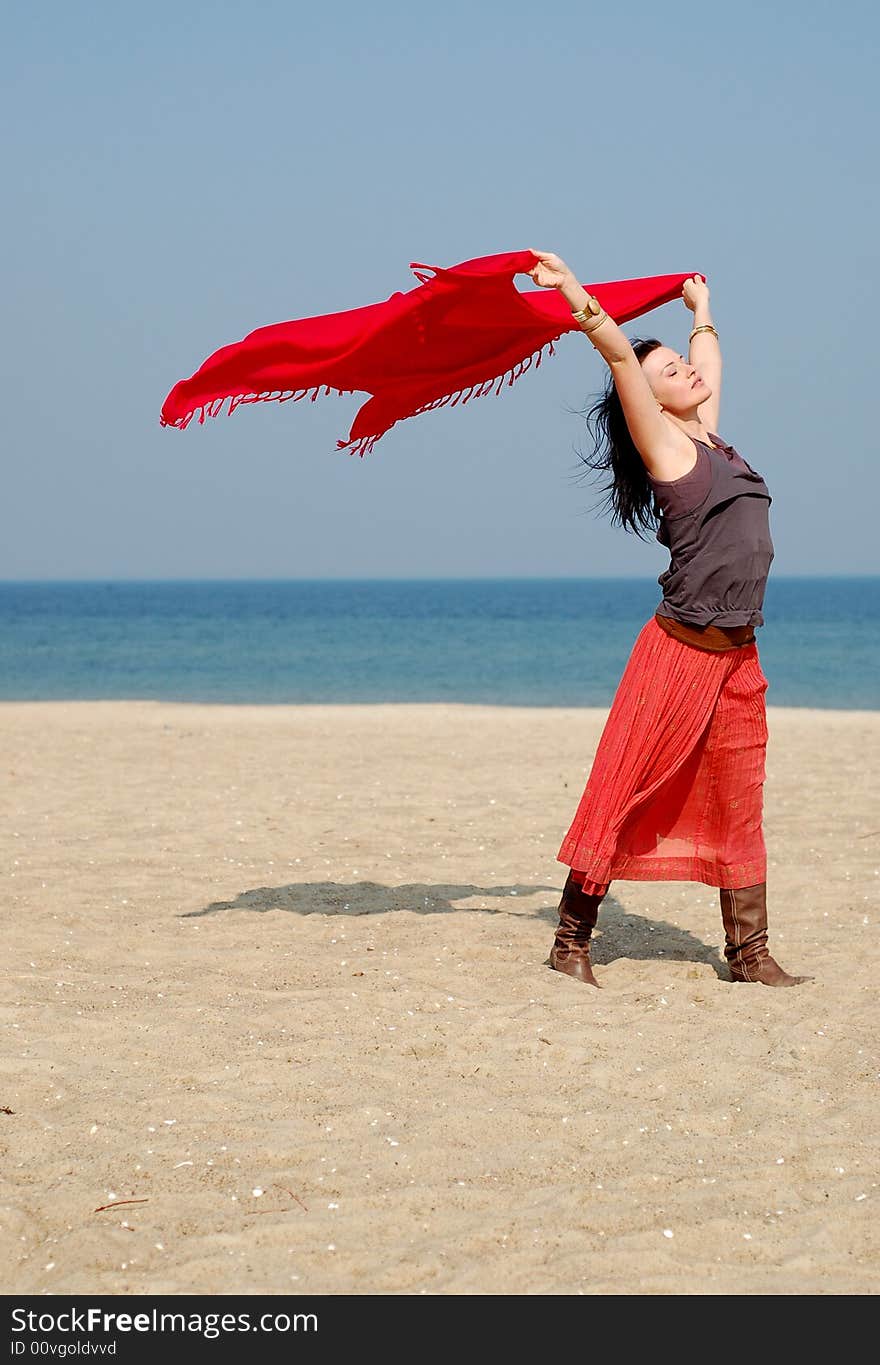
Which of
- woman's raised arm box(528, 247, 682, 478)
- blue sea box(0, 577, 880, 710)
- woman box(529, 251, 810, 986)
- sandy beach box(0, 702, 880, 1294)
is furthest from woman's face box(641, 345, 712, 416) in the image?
blue sea box(0, 577, 880, 710)

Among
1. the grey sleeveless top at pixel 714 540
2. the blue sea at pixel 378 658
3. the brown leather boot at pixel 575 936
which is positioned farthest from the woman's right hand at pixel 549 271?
the blue sea at pixel 378 658

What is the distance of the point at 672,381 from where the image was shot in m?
4.73

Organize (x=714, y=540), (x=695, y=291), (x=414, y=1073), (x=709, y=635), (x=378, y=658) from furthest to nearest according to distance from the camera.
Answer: (x=378, y=658) → (x=695, y=291) → (x=709, y=635) → (x=714, y=540) → (x=414, y=1073)

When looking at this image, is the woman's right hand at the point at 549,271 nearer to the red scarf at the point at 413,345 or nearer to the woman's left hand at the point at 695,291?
the red scarf at the point at 413,345

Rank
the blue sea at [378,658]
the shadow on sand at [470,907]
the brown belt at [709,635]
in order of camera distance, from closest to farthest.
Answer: the brown belt at [709,635] → the shadow on sand at [470,907] → the blue sea at [378,658]

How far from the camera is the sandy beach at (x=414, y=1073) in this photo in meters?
2.96

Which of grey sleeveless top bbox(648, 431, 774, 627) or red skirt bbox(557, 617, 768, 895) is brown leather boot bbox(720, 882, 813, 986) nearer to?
red skirt bbox(557, 617, 768, 895)

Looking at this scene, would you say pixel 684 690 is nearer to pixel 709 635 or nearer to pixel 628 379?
pixel 709 635

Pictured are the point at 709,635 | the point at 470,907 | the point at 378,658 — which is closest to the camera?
the point at 709,635

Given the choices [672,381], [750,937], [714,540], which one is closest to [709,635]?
[714,540]

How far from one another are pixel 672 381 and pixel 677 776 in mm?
1414

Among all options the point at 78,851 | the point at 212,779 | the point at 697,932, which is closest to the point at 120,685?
the point at 212,779

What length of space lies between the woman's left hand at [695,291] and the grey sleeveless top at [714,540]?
0.83m

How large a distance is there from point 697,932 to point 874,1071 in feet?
5.99
